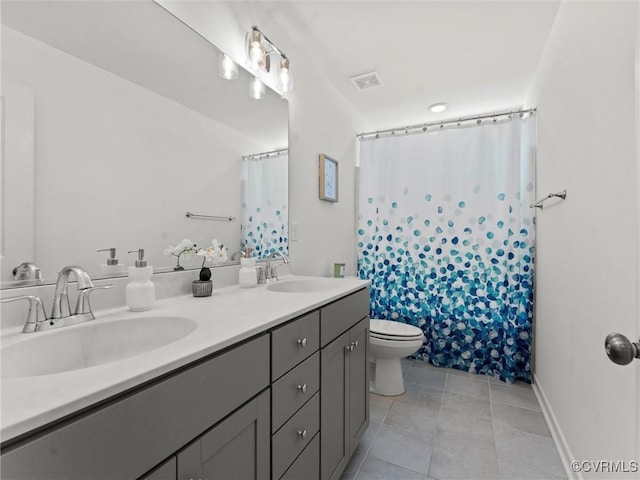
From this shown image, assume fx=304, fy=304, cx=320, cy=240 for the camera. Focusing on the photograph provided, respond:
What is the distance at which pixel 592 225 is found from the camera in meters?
1.20

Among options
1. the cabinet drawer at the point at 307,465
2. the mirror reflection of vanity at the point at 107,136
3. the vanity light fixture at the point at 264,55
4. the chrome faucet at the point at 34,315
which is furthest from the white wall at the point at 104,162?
the cabinet drawer at the point at 307,465

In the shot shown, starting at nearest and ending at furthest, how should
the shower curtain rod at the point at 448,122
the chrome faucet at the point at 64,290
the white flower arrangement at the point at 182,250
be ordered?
1. the chrome faucet at the point at 64,290
2. the white flower arrangement at the point at 182,250
3. the shower curtain rod at the point at 448,122

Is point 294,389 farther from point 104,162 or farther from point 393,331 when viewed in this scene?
point 393,331

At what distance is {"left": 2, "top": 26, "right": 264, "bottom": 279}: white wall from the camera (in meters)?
0.85

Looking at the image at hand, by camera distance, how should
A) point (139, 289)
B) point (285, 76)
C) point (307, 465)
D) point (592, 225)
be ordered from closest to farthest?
point (139, 289) < point (307, 465) < point (592, 225) < point (285, 76)

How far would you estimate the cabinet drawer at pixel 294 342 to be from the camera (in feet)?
2.99

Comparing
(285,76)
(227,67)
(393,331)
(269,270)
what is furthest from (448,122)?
(269,270)

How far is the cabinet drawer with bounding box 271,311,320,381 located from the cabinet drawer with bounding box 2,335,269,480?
0.13 meters

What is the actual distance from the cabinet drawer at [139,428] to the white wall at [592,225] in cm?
104

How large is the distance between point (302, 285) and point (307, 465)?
2.78 feet

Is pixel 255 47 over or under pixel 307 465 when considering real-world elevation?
over

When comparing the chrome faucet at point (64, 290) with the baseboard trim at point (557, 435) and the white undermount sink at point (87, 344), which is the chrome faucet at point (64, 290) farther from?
the baseboard trim at point (557, 435)

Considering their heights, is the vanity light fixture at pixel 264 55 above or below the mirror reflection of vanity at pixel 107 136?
above

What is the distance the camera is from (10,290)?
2.59ft
